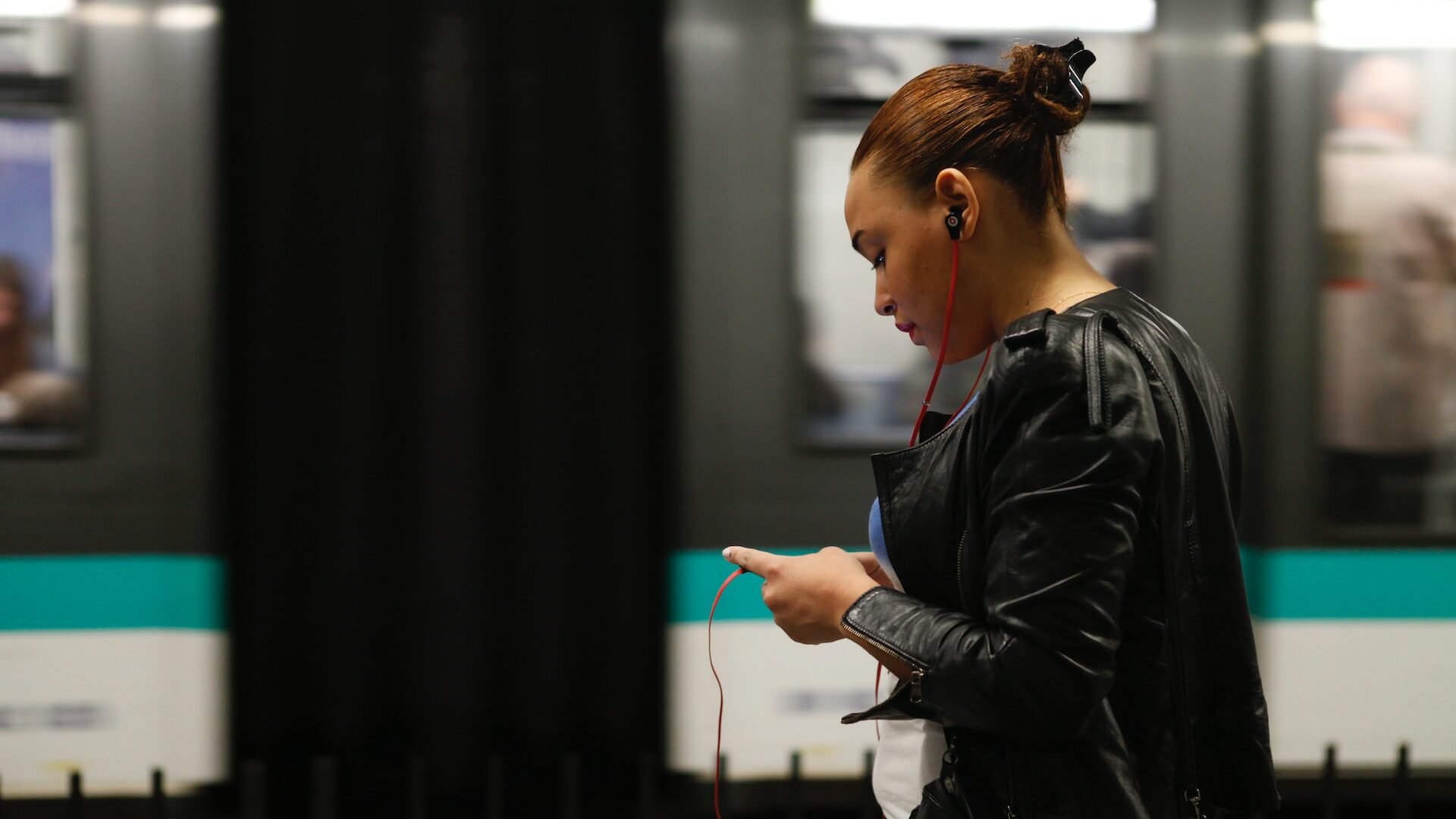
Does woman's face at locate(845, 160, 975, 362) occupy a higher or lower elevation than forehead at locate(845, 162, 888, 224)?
lower

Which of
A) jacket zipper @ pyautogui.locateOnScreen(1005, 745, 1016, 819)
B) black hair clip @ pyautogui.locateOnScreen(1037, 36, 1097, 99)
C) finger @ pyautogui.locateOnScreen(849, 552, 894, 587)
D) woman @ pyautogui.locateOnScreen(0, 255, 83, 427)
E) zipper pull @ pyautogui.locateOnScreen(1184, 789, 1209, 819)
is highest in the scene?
black hair clip @ pyautogui.locateOnScreen(1037, 36, 1097, 99)

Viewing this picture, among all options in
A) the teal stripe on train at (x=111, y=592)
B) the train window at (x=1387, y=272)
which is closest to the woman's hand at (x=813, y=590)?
→ the teal stripe on train at (x=111, y=592)

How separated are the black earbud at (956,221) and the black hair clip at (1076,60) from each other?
0.73ft

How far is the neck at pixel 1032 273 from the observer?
4.20 feet

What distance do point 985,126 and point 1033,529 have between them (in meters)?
0.45

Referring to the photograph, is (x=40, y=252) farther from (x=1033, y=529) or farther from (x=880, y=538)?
(x=1033, y=529)

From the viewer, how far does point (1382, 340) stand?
354 cm

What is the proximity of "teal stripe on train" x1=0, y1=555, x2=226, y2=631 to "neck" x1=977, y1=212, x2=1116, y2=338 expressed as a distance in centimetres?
258

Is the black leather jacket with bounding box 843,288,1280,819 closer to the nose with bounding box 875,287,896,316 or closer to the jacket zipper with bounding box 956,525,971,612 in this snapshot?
the jacket zipper with bounding box 956,525,971,612

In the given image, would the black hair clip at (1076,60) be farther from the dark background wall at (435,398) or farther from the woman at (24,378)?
the woman at (24,378)

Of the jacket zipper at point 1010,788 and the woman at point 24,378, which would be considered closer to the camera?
the jacket zipper at point 1010,788

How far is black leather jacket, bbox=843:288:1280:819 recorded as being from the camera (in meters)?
1.09

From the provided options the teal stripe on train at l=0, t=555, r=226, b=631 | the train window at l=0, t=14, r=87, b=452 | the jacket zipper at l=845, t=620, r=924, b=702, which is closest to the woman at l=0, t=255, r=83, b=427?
the train window at l=0, t=14, r=87, b=452

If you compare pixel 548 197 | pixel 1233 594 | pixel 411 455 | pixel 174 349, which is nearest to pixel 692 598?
pixel 411 455
